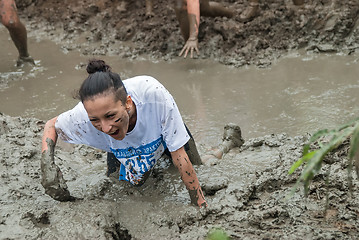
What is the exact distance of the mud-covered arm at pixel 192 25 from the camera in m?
4.16

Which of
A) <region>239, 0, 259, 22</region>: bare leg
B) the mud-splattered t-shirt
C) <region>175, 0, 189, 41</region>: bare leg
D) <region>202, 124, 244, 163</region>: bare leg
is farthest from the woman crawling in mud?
<region>239, 0, 259, 22</region>: bare leg

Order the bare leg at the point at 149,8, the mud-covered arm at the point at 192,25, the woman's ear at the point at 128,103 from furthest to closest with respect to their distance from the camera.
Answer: the bare leg at the point at 149,8, the mud-covered arm at the point at 192,25, the woman's ear at the point at 128,103

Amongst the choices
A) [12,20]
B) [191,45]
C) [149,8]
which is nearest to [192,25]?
[191,45]

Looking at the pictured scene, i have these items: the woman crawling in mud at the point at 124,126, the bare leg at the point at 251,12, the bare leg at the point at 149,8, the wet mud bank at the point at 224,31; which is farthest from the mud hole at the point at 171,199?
the bare leg at the point at 149,8

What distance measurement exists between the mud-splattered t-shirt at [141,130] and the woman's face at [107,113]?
117 millimetres

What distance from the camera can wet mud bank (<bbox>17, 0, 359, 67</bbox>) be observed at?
4.33 meters

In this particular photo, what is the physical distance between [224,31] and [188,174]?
9.67 feet

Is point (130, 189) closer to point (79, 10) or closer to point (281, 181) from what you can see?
point (281, 181)

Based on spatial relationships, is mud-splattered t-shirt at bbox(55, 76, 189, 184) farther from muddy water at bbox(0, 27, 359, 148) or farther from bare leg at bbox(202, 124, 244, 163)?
muddy water at bbox(0, 27, 359, 148)

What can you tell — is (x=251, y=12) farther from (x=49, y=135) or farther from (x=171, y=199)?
(x=49, y=135)

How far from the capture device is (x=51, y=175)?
1.95 m

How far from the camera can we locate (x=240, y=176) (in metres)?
2.34

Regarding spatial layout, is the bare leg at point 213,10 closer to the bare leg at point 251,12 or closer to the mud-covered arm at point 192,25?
the bare leg at point 251,12

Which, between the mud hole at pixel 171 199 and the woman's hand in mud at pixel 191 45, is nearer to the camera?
the mud hole at pixel 171 199
